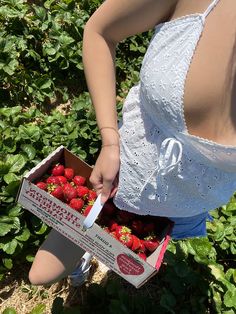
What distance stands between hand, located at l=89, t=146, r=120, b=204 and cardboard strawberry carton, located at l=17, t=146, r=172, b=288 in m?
0.04

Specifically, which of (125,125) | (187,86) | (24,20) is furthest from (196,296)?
(24,20)

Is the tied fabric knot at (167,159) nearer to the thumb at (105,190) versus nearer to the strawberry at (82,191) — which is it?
the thumb at (105,190)

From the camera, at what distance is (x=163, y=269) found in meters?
2.18

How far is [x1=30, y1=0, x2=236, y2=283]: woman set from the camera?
1003 mm

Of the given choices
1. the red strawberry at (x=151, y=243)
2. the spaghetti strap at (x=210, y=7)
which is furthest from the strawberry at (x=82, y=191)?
the spaghetti strap at (x=210, y=7)

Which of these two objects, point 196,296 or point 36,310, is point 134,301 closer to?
point 196,296

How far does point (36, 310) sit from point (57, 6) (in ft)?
6.27

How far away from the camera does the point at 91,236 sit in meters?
1.25

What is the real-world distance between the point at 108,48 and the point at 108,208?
49 centimetres

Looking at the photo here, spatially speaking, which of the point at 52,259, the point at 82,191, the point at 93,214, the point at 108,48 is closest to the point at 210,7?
the point at 108,48

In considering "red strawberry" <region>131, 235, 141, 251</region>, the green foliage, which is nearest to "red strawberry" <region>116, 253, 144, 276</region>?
"red strawberry" <region>131, 235, 141, 251</region>

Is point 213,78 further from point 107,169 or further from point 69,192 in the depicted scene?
point 69,192

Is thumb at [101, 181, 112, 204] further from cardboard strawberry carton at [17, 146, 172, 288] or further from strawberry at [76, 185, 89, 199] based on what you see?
strawberry at [76, 185, 89, 199]

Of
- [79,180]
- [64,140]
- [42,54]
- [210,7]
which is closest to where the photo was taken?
[210,7]
